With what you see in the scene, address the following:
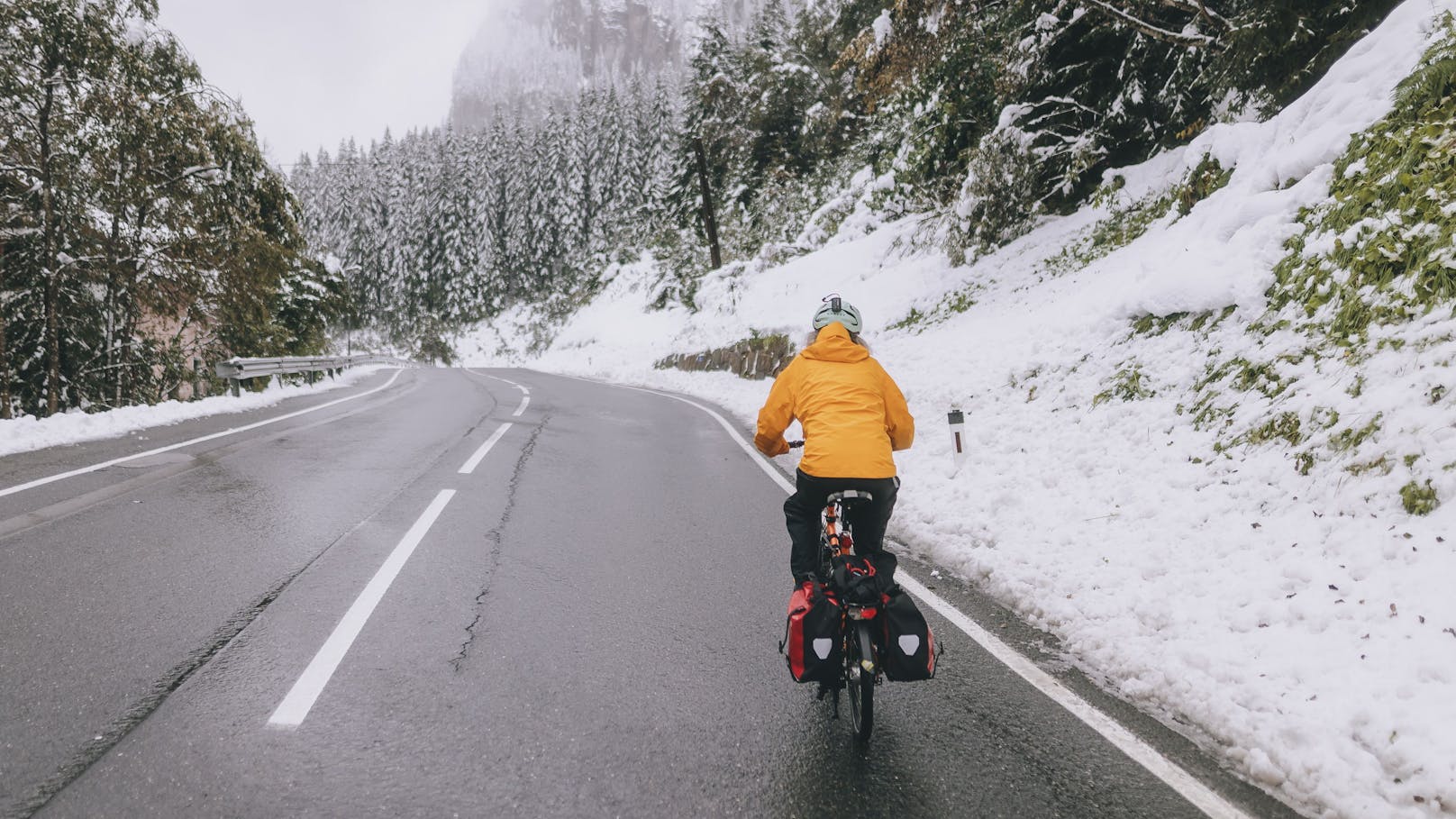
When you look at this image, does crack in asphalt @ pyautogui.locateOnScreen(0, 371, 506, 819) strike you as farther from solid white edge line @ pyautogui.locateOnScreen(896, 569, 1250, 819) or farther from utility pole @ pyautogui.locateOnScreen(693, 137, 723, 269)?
utility pole @ pyautogui.locateOnScreen(693, 137, 723, 269)

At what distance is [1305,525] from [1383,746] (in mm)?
1870

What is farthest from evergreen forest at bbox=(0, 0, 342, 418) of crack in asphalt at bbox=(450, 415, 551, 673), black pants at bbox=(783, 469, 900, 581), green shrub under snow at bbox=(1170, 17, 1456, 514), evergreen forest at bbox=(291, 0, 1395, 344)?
green shrub under snow at bbox=(1170, 17, 1456, 514)

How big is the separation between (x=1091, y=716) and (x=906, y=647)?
3.40ft

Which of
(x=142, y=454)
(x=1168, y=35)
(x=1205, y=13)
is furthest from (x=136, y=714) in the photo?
(x=1168, y=35)

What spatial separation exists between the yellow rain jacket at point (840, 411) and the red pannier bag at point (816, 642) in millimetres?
613

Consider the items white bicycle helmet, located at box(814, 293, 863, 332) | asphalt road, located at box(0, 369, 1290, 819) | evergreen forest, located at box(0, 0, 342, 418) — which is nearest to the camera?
asphalt road, located at box(0, 369, 1290, 819)

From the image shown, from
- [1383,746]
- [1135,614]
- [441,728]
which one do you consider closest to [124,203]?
[441,728]

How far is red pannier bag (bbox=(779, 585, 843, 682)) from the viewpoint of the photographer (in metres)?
3.10

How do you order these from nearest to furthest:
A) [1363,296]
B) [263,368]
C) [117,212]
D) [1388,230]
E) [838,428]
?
[838,428] → [1363,296] → [1388,230] → [117,212] → [263,368]

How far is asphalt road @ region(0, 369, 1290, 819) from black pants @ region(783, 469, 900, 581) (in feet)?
2.30

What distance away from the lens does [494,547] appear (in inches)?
226

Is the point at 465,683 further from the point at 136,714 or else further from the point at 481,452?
the point at 481,452

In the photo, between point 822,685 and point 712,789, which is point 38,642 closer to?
point 712,789

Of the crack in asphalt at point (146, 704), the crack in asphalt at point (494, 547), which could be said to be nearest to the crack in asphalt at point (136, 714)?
the crack in asphalt at point (146, 704)
